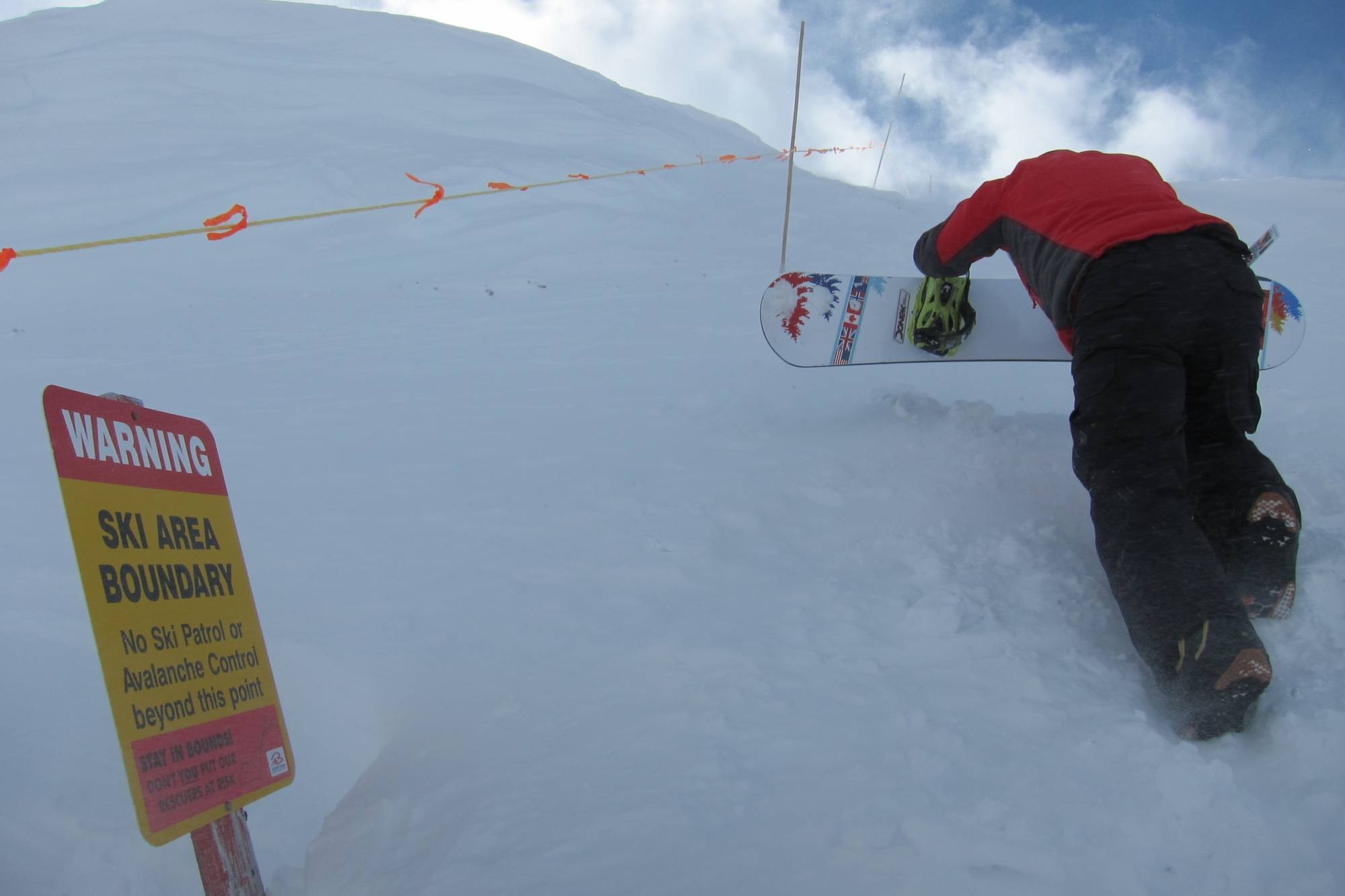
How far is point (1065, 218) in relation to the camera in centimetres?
251

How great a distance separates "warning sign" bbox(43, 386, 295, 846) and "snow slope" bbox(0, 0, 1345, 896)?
0.39 m

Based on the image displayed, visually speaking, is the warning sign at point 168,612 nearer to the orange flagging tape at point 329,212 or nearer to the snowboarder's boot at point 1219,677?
the snowboarder's boot at point 1219,677

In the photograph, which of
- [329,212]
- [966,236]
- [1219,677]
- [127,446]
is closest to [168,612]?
[127,446]

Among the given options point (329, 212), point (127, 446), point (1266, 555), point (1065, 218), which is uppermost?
point (329, 212)

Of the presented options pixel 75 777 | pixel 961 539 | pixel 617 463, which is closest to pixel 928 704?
pixel 961 539

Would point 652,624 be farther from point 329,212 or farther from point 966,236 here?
point 329,212

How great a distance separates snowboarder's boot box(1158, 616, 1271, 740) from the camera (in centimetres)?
172

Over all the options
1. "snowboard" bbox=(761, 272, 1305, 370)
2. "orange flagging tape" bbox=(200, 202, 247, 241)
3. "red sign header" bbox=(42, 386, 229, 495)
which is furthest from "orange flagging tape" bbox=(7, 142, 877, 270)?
"red sign header" bbox=(42, 386, 229, 495)

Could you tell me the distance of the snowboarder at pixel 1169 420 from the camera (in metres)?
1.93

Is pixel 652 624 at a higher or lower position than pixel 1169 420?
lower

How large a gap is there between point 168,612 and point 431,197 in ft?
26.4

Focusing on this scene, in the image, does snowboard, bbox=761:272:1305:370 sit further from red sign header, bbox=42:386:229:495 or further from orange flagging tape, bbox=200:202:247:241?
orange flagging tape, bbox=200:202:247:241

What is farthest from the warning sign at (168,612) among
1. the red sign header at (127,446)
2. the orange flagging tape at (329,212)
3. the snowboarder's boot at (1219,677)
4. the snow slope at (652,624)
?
the orange flagging tape at (329,212)

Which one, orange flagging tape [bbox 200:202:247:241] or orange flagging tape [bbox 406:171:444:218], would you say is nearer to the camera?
orange flagging tape [bbox 200:202:247:241]
